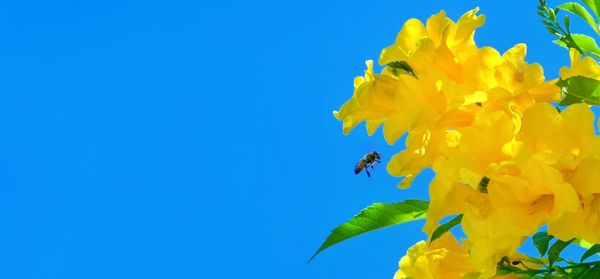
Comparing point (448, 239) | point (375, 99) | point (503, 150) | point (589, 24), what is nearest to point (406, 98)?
point (375, 99)

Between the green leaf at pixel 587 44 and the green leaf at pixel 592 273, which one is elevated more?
the green leaf at pixel 587 44

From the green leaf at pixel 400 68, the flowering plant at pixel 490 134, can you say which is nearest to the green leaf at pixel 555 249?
the flowering plant at pixel 490 134

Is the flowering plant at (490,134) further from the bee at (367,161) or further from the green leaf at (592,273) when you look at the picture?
the bee at (367,161)

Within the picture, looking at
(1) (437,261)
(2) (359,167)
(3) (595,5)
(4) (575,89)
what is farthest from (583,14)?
(2) (359,167)

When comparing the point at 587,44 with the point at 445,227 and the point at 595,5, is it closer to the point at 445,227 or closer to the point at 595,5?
the point at 595,5

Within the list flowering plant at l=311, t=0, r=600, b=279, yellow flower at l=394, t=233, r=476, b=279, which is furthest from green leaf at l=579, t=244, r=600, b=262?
yellow flower at l=394, t=233, r=476, b=279

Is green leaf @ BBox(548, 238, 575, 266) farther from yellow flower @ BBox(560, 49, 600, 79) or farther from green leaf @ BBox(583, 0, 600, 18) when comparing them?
green leaf @ BBox(583, 0, 600, 18)
